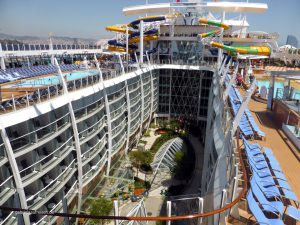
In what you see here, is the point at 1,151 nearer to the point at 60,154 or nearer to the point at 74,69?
the point at 60,154

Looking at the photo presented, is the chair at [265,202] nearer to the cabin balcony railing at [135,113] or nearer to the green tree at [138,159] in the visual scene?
the green tree at [138,159]

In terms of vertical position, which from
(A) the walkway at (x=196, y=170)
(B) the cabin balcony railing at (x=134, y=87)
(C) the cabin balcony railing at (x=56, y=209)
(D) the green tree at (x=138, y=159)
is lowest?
(A) the walkway at (x=196, y=170)

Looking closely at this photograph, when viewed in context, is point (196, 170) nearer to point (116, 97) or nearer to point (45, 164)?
point (116, 97)

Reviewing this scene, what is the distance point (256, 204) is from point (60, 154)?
9.56 m

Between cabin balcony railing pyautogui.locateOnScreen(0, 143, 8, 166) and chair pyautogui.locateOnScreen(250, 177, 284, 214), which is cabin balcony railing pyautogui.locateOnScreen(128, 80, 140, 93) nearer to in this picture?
cabin balcony railing pyautogui.locateOnScreen(0, 143, 8, 166)

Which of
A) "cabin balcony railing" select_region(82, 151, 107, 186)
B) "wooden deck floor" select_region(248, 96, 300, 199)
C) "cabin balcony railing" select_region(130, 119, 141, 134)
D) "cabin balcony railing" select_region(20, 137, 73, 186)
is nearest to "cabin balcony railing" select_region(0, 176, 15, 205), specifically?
"cabin balcony railing" select_region(20, 137, 73, 186)

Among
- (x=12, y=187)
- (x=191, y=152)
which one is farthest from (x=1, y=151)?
(x=191, y=152)

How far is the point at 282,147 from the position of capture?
1036 cm

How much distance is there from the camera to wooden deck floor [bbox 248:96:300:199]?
26.9 ft

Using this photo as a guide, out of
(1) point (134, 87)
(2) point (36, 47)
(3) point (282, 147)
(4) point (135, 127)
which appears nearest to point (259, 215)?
(3) point (282, 147)

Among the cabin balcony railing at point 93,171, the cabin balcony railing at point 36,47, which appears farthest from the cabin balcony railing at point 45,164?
the cabin balcony railing at point 36,47

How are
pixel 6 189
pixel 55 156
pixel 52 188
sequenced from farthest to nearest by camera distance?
pixel 55 156 < pixel 52 188 < pixel 6 189

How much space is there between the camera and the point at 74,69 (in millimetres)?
21672

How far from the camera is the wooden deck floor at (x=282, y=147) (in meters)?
8.20
